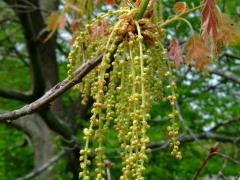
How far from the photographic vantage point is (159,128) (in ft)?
21.8

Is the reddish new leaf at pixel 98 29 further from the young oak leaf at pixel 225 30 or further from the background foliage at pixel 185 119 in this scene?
the background foliage at pixel 185 119

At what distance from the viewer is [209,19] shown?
1.35 metres

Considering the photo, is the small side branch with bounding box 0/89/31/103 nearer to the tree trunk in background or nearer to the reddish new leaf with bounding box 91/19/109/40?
the tree trunk in background

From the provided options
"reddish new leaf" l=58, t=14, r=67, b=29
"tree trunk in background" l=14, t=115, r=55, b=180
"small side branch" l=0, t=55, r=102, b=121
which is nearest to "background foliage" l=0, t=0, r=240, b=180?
"tree trunk in background" l=14, t=115, r=55, b=180

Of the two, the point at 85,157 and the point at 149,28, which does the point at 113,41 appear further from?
the point at 85,157

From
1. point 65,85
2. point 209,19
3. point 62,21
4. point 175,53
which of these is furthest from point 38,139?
point 209,19

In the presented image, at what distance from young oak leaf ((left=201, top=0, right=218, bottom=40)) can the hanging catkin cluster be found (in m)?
0.13

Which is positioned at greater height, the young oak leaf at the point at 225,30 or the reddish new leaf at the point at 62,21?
the reddish new leaf at the point at 62,21

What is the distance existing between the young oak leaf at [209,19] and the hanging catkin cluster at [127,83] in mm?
130

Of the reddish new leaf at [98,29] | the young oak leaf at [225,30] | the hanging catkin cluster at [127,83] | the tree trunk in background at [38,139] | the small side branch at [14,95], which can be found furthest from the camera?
the tree trunk in background at [38,139]

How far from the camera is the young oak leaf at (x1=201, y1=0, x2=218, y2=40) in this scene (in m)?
1.35

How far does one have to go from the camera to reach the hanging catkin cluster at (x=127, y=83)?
1142mm

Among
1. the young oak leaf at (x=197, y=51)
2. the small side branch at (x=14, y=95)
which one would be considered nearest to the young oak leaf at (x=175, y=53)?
the young oak leaf at (x=197, y=51)

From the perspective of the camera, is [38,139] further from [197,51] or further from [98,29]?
[98,29]
